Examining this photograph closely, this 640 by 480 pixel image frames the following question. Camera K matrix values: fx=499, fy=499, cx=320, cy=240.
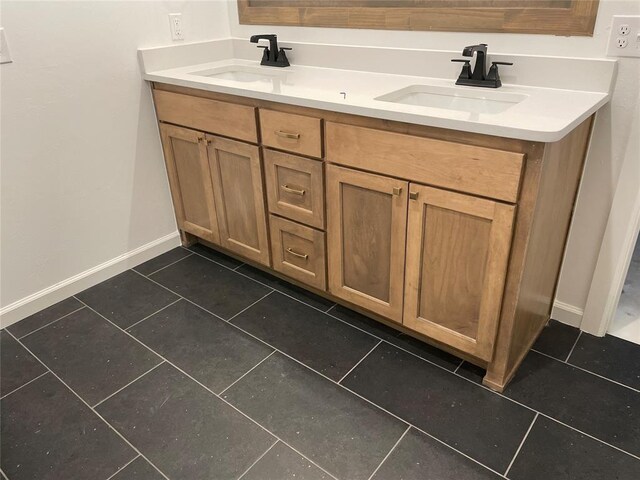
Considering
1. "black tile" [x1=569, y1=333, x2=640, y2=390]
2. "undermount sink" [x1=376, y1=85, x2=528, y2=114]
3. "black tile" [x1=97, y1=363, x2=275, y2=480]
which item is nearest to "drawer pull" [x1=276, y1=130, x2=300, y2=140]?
"undermount sink" [x1=376, y1=85, x2=528, y2=114]

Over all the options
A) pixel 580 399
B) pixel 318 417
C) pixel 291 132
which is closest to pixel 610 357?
pixel 580 399

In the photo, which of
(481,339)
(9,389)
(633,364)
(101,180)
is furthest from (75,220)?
(633,364)

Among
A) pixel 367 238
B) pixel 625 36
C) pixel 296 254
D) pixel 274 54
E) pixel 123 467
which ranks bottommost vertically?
pixel 123 467

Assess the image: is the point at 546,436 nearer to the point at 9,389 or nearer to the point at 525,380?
the point at 525,380

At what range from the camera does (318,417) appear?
1563 mm

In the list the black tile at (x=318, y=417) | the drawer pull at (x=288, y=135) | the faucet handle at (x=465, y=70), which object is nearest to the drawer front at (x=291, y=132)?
the drawer pull at (x=288, y=135)

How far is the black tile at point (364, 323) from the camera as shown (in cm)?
192

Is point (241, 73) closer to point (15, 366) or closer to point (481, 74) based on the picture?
point (481, 74)

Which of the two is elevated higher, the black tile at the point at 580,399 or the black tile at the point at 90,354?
the black tile at the point at 580,399

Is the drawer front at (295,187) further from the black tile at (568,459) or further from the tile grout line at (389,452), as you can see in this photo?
the black tile at (568,459)

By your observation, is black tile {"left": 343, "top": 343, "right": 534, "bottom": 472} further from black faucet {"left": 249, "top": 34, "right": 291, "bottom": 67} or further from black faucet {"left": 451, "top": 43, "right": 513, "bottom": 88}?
black faucet {"left": 249, "top": 34, "right": 291, "bottom": 67}

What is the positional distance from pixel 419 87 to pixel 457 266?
0.70 meters

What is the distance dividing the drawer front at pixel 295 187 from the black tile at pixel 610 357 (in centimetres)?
104

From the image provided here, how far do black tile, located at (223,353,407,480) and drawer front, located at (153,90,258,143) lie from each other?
90 cm
